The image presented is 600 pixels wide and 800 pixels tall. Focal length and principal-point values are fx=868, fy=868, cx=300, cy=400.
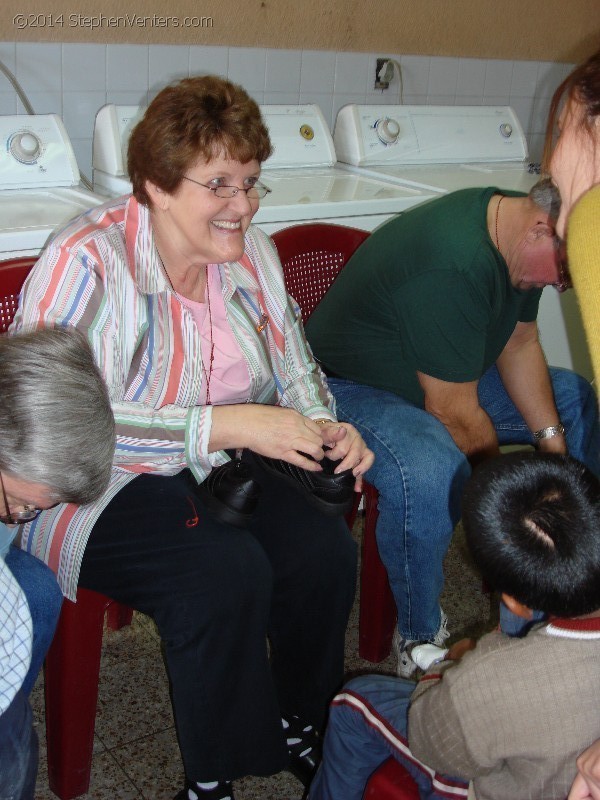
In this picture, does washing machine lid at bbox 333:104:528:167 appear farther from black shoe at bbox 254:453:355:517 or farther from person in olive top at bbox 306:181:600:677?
black shoe at bbox 254:453:355:517

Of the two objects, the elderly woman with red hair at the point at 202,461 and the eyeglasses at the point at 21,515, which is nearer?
the eyeglasses at the point at 21,515

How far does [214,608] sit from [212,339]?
1.67 feet

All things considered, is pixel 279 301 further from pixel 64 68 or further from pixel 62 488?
pixel 64 68

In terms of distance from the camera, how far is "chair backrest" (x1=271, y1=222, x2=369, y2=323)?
203 cm

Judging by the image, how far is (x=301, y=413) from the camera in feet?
5.46

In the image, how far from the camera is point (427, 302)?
1.63 meters

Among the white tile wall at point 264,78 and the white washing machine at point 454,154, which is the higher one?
the white tile wall at point 264,78

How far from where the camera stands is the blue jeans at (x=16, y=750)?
3.57 feet

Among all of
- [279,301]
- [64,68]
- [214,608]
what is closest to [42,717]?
[214,608]

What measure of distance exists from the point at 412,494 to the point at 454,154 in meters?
1.76

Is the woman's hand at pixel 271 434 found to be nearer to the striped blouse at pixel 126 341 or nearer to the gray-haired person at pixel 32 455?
the striped blouse at pixel 126 341

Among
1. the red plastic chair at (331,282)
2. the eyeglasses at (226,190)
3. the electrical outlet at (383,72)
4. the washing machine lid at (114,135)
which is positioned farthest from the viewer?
the electrical outlet at (383,72)

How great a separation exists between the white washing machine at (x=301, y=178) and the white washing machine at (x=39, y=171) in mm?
135

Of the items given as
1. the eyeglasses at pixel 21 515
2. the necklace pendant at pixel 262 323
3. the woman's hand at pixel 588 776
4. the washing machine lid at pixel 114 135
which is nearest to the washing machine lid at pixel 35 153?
the washing machine lid at pixel 114 135
